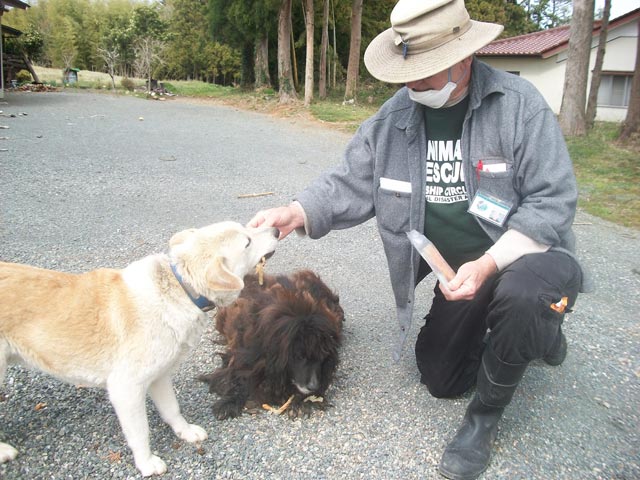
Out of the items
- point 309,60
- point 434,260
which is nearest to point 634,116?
point 309,60

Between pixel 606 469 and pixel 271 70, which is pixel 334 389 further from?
pixel 271 70

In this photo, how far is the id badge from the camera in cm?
237

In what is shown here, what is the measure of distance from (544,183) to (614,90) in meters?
25.4

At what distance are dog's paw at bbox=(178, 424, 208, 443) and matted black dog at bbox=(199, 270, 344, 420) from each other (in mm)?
170

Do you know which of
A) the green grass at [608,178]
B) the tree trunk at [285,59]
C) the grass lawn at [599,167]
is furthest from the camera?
the tree trunk at [285,59]

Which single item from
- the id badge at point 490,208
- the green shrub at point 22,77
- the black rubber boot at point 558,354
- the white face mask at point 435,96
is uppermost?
the green shrub at point 22,77

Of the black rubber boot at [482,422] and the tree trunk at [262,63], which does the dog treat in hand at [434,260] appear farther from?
the tree trunk at [262,63]

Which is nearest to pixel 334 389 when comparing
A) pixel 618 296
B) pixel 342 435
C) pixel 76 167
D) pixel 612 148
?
pixel 342 435

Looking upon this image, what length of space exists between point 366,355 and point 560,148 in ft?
5.36

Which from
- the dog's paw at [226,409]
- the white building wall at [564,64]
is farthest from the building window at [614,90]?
the dog's paw at [226,409]

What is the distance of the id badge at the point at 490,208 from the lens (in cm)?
237

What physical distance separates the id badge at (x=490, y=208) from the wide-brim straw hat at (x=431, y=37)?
25.4 inches

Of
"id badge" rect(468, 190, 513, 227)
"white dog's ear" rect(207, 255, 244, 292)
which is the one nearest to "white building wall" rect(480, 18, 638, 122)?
"id badge" rect(468, 190, 513, 227)

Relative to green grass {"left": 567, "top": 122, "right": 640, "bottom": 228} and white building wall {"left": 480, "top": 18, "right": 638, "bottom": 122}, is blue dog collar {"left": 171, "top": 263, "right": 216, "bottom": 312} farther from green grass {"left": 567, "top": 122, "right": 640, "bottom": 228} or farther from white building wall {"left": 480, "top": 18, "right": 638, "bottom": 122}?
white building wall {"left": 480, "top": 18, "right": 638, "bottom": 122}
